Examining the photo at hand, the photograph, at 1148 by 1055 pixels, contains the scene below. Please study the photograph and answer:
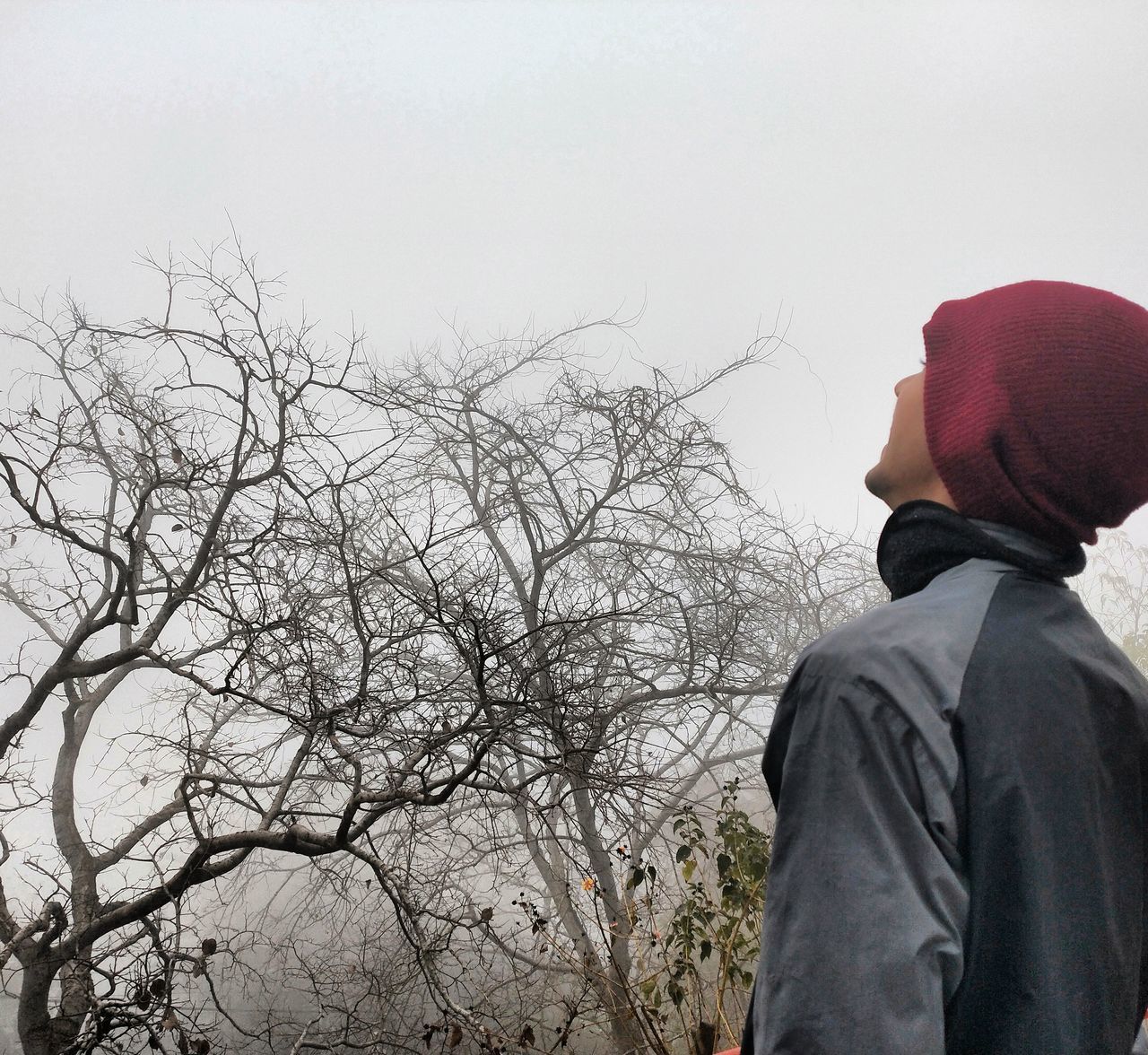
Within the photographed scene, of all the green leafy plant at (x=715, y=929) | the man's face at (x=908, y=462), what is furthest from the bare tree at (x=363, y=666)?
the man's face at (x=908, y=462)

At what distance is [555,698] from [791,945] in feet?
4.77

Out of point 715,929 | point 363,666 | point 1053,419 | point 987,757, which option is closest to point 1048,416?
point 1053,419

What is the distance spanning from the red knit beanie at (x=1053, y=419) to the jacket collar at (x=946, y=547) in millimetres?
11

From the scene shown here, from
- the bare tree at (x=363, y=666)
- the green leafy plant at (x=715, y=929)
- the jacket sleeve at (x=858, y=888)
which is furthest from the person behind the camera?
the green leafy plant at (x=715, y=929)

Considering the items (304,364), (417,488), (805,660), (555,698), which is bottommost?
(805,660)

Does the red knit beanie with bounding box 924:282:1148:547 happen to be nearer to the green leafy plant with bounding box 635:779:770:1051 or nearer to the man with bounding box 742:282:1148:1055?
the man with bounding box 742:282:1148:1055

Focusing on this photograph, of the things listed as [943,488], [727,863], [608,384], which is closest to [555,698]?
[727,863]

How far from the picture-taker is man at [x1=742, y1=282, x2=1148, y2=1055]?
460mm

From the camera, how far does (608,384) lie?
3.46 metres

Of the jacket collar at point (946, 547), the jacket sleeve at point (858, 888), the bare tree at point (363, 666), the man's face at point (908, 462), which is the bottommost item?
the jacket sleeve at point (858, 888)

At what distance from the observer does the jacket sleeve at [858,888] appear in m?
0.44

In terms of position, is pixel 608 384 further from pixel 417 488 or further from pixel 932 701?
pixel 932 701

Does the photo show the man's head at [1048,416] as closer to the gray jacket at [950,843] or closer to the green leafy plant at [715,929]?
the gray jacket at [950,843]

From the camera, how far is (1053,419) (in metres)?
0.59
